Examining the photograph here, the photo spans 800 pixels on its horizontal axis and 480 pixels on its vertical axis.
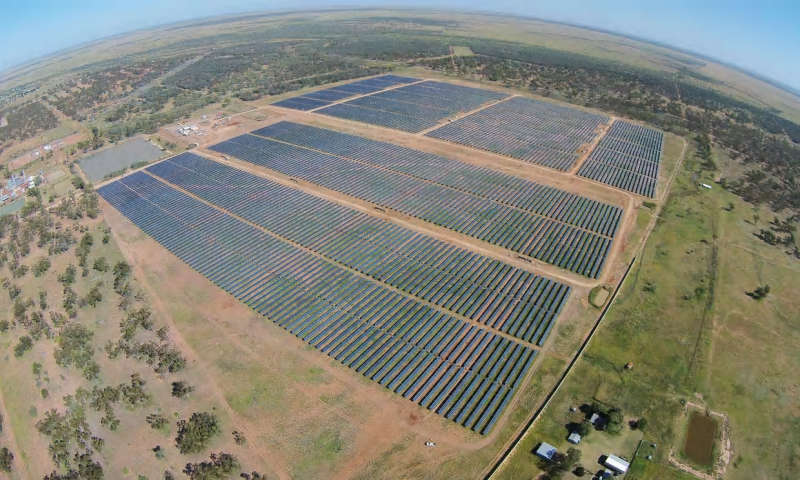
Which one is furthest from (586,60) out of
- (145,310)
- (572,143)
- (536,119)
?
(145,310)

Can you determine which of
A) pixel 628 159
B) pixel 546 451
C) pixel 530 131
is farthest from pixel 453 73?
pixel 546 451

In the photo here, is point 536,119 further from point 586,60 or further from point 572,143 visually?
point 586,60

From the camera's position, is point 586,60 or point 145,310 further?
point 586,60

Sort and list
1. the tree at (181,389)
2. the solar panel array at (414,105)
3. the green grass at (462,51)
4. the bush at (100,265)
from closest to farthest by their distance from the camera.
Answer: the tree at (181,389), the bush at (100,265), the solar panel array at (414,105), the green grass at (462,51)

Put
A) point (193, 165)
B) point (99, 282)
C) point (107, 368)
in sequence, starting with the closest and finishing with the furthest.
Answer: point (107, 368) < point (99, 282) < point (193, 165)

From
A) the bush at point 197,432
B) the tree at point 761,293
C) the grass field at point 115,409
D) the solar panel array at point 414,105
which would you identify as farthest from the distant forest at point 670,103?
the grass field at point 115,409

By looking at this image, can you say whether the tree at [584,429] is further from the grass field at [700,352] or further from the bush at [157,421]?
the bush at [157,421]
